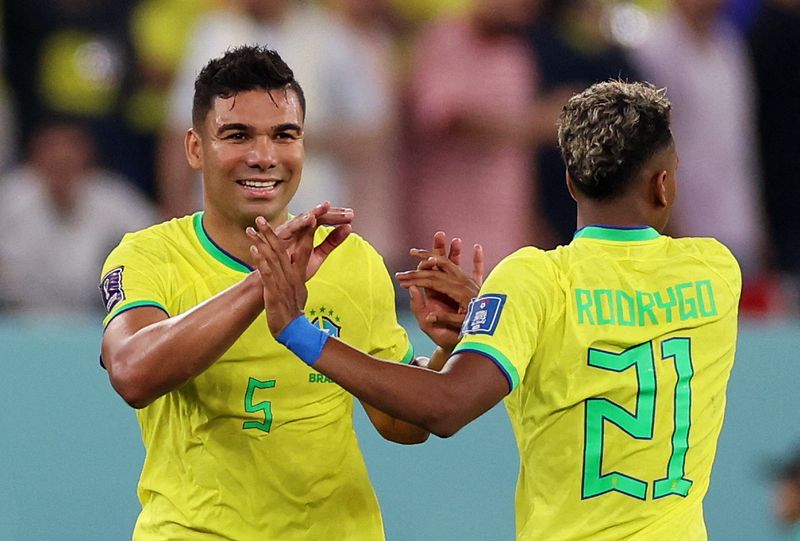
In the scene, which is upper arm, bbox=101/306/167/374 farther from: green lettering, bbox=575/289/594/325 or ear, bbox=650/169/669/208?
ear, bbox=650/169/669/208

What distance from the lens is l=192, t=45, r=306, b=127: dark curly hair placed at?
12.3 feet

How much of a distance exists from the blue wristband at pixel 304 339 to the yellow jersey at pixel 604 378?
337 millimetres

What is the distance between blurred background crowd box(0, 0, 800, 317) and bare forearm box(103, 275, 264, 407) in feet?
10.9

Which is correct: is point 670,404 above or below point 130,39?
below

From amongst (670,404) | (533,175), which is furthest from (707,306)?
(533,175)

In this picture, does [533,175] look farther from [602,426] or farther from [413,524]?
[602,426]

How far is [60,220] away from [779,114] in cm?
370

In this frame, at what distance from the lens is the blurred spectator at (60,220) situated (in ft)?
21.3

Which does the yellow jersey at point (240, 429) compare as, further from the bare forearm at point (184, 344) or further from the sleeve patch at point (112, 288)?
the bare forearm at point (184, 344)

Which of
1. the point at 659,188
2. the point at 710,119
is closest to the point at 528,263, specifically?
the point at 659,188

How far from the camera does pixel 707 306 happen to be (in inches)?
130

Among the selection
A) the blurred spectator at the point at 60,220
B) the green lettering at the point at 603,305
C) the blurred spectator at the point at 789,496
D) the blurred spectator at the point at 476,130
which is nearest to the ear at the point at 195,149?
the green lettering at the point at 603,305

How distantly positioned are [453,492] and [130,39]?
2.79 metres

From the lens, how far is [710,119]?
23.4ft
